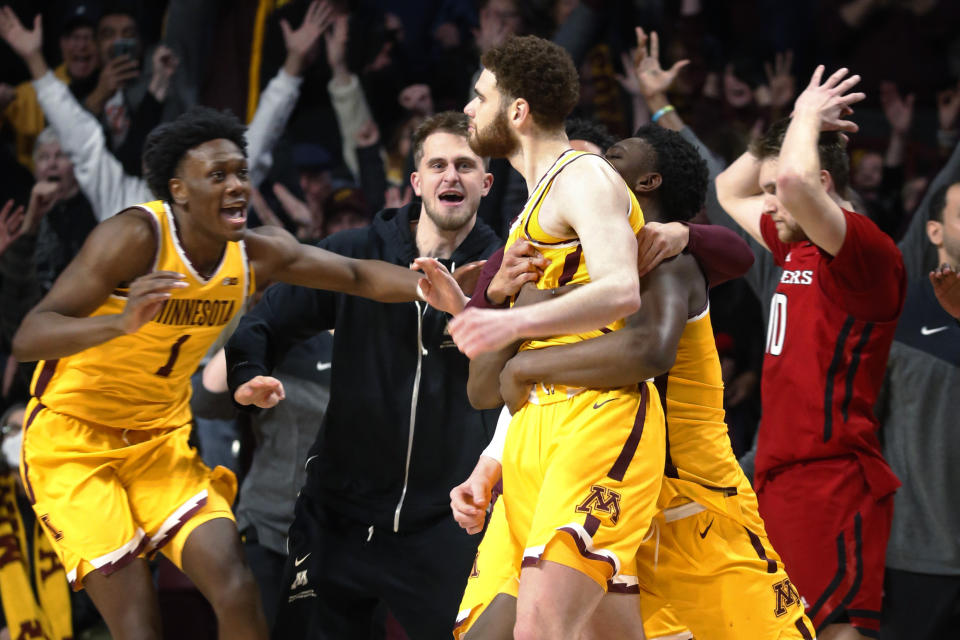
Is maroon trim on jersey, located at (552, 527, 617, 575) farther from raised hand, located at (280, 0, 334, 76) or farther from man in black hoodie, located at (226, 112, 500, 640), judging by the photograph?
raised hand, located at (280, 0, 334, 76)

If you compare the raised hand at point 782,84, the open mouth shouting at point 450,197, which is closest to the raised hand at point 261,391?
the open mouth shouting at point 450,197

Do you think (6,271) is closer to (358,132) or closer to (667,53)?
(358,132)

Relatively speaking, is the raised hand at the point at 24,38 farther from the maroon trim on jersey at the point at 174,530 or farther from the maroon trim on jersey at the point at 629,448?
the maroon trim on jersey at the point at 629,448

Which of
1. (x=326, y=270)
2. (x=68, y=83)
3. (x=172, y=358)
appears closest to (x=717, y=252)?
(x=326, y=270)

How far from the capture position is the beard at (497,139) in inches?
128

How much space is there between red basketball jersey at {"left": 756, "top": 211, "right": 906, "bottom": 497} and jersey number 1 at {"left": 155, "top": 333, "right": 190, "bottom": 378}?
6.89 feet

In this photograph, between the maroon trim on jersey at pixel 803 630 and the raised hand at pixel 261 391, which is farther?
the raised hand at pixel 261 391

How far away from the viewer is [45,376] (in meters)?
4.20

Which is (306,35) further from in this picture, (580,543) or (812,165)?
(580,543)

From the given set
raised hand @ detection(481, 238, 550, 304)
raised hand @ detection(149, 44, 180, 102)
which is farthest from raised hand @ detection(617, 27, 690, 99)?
raised hand @ detection(149, 44, 180, 102)

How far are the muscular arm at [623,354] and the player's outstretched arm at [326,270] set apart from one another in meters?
1.25

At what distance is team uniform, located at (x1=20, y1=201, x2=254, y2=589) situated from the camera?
3.98 meters

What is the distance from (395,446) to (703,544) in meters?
1.54

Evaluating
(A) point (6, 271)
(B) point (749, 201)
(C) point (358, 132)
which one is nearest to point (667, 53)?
(C) point (358, 132)
